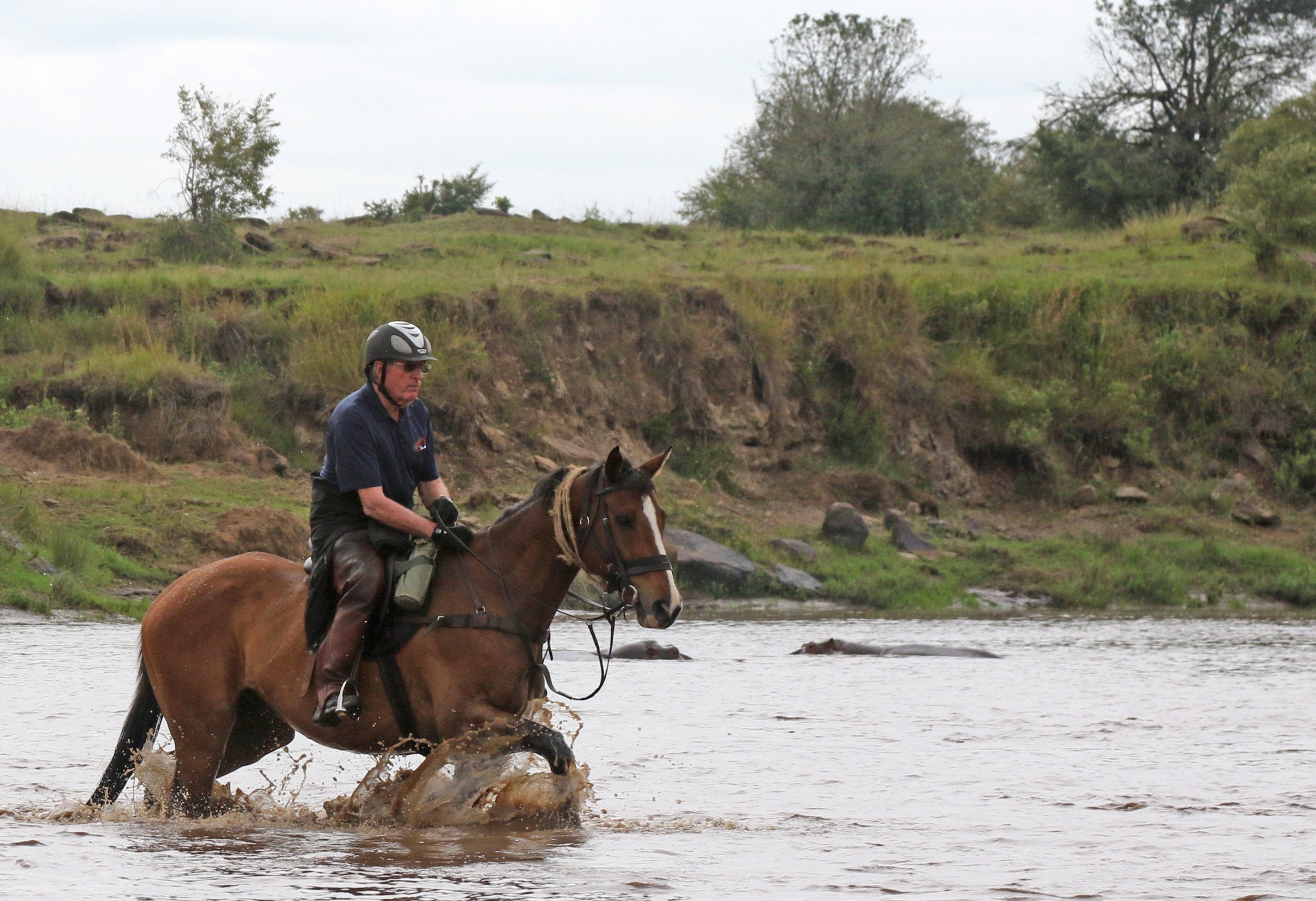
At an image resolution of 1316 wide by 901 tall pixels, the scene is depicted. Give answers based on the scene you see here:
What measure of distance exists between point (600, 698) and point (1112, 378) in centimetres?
1807

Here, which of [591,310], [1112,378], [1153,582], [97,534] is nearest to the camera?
[97,534]

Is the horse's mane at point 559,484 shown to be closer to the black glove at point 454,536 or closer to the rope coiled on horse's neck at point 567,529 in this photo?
the rope coiled on horse's neck at point 567,529

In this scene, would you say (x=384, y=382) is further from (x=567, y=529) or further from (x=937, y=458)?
(x=937, y=458)

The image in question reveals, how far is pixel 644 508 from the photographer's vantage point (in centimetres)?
677

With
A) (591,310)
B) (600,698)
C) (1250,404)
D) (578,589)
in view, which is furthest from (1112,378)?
(600,698)

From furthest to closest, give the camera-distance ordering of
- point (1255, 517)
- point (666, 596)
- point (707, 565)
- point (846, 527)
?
point (1255, 517)
point (846, 527)
point (707, 565)
point (666, 596)

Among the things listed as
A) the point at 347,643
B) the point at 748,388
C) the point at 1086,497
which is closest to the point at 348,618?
the point at 347,643

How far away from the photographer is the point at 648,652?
1611cm

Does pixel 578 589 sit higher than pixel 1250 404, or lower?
lower

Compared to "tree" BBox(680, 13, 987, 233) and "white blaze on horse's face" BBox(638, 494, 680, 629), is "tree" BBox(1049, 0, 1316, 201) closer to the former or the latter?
"tree" BBox(680, 13, 987, 233)

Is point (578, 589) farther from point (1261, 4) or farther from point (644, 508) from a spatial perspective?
point (1261, 4)

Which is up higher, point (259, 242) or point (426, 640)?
point (259, 242)

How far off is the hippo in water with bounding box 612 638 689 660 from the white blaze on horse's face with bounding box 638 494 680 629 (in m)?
9.17

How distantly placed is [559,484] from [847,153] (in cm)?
3680
